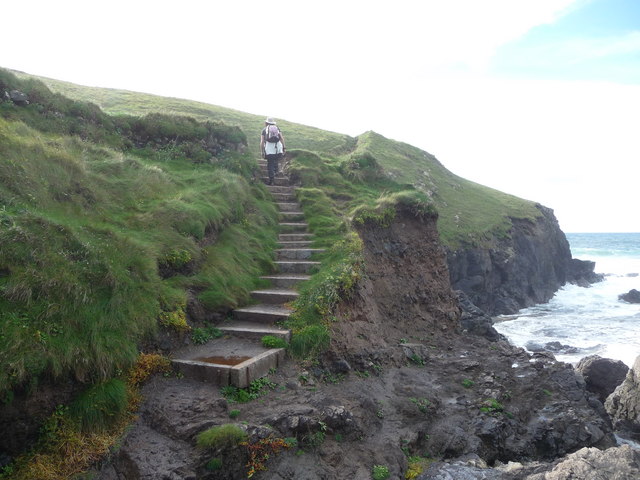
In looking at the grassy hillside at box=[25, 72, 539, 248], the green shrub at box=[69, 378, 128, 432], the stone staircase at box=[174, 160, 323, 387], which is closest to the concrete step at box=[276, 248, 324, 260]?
the stone staircase at box=[174, 160, 323, 387]

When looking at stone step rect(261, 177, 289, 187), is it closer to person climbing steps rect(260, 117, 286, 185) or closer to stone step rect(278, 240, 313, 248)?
person climbing steps rect(260, 117, 286, 185)

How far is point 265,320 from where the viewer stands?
9.04m

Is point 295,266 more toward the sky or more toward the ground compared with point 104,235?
more toward the ground

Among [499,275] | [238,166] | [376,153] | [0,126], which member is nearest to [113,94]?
[376,153]

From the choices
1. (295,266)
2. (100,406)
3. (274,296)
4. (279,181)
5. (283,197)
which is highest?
(279,181)

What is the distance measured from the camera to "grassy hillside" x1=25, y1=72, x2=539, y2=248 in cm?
3147

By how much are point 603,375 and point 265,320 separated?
36.0 ft

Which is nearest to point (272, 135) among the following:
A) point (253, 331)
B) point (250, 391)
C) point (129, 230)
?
point (129, 230)

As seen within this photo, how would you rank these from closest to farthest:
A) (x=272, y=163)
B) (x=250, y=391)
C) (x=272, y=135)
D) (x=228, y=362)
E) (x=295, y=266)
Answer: (x=250, y=391) < (x=228, y=362) < (x=295, y=266) < (x=272, y=135) < (x=272, y=163)

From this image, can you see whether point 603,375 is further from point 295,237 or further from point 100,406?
point 100,406

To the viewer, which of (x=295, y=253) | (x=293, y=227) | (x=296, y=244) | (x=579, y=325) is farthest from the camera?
(x=579, y=325)

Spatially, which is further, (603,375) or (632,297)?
(632,297)

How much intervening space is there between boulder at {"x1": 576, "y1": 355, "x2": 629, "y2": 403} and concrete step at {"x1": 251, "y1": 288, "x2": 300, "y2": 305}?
9.59 m

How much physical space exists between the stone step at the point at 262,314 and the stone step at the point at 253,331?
0.20 m
